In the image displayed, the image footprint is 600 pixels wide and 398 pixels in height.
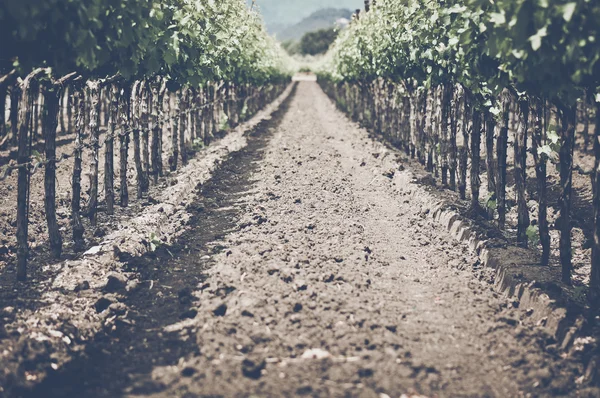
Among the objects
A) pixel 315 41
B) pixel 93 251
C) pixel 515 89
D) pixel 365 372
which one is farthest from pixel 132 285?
pixel 315 41

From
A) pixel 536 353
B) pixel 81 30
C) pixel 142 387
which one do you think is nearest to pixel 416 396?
pixel 536 353

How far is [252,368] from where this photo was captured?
17.6 ft

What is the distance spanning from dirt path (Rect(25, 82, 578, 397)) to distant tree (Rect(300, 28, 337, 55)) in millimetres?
170936

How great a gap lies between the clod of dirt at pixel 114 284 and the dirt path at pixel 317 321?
0.93 ft

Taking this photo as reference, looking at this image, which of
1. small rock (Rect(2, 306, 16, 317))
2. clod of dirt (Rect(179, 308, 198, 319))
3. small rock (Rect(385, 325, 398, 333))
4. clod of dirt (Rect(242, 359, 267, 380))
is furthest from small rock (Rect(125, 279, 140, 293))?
small rock (Rect(385, 325, 398, 333))

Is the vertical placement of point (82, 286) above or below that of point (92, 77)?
below

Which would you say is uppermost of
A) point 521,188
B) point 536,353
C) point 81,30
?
point 81,30

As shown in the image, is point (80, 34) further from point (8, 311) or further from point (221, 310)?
point (221, 310)

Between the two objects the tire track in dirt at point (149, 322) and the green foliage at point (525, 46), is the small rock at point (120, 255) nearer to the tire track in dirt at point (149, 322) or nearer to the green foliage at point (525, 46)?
the tire track in dirt at point (149, 322)

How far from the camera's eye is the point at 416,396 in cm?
513

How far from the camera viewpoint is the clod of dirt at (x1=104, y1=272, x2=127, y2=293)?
25.5 feet

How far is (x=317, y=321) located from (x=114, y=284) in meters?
2.65

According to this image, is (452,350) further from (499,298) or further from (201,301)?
(201,301)

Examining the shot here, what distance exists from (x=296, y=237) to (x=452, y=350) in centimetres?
401
